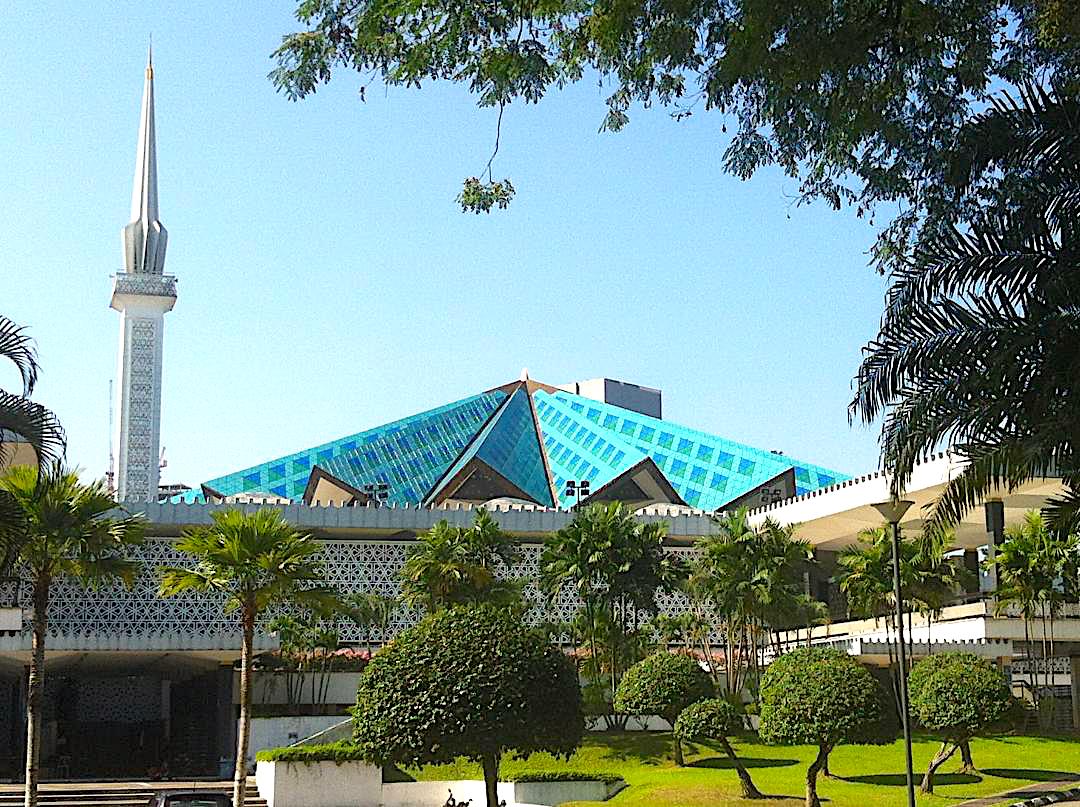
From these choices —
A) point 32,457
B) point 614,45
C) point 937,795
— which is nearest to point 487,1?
point 614,45

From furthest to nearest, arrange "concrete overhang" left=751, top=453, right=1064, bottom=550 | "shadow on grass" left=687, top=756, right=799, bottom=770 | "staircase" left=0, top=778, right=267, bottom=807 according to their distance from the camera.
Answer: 1. "concrete overhang" left=751, top=453, right=1064, bottom=550
2. "shadow on grass" left=687, top=756, right=799, bottom=770
3. "staircase" left=0, top=778, right=267, bottom=807

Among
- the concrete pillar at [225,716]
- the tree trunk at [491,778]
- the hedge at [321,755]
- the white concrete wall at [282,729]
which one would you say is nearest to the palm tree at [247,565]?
the hedge at [321,755]

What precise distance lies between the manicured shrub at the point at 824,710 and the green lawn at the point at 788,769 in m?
2.10

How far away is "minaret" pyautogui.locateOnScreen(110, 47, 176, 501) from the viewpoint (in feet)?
216

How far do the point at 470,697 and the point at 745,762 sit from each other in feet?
50.1

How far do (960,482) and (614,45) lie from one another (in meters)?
7.26

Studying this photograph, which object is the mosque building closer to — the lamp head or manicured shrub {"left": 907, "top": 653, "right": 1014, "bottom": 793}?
manicured shrub {"left": 907, "top": 653, "right": 1014, "bottom": 793}

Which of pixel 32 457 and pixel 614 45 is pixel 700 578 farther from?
pixel 614 45

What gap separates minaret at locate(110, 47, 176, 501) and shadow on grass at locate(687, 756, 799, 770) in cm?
3675

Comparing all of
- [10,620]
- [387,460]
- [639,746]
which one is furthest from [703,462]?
[10,620]

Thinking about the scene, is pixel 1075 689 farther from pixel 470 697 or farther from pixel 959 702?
pixel 470 697

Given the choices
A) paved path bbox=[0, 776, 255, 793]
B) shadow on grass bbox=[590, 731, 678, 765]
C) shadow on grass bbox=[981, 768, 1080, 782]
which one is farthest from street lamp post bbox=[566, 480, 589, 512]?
shadow on grass bbox=[981, 768, 1080, 782]

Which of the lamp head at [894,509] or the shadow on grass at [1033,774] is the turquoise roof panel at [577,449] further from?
the lamp head at [894,509]

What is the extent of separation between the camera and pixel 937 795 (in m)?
26.6
